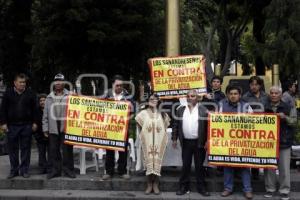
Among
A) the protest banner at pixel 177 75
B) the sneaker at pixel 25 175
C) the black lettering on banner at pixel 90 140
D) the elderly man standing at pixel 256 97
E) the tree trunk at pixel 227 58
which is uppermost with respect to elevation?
the tree trunk at pixel 227 58

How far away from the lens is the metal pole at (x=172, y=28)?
41.8ft

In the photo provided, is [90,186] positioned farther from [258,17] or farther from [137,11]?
[258,17]

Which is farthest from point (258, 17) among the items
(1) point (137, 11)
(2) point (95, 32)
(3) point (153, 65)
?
(3) point (153, 65)

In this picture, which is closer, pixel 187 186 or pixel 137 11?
pixel 187 186

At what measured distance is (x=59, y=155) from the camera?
1077 cm

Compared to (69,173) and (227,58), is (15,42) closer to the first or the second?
(227,58)

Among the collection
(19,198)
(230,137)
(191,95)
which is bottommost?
(19,198)

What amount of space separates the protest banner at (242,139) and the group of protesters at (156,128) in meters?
0.12

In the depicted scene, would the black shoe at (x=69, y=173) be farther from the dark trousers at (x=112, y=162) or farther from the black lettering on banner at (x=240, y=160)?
the black lettering on banner at (x=240, y=160)

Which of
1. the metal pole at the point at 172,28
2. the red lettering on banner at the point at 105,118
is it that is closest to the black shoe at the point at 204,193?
the red lettering on banner at the point at 105,118

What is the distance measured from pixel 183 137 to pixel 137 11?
12.8m

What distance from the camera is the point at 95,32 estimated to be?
21.1 m

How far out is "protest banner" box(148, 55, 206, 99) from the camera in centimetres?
1114

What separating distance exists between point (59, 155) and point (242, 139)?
345 centimetres
